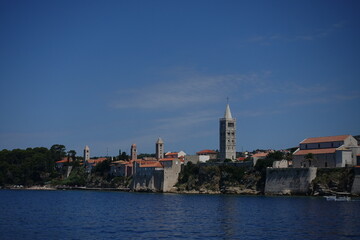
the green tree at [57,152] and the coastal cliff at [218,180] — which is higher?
the green tree at [57,152]

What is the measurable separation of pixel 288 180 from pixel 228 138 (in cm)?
2881

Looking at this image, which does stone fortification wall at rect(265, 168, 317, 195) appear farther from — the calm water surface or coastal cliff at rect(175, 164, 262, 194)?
the calm water surface

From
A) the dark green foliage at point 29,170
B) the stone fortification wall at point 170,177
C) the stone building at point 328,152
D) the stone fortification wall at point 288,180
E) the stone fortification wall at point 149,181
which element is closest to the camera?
the stone building at point 328,152

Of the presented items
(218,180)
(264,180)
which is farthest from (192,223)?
(218,180)

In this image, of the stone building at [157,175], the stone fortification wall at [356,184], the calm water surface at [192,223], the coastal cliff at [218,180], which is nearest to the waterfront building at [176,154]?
the stone building at [157,175]

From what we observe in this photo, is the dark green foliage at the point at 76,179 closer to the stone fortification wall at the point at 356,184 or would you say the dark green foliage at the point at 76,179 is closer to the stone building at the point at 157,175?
the stone building at the point at 157,175

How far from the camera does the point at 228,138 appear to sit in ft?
333

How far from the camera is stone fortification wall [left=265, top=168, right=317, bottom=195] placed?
7144 centimetres

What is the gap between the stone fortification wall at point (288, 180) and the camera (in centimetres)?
7144

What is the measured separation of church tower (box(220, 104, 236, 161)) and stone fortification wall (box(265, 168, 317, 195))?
24.2m

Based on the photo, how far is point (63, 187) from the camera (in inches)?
4719

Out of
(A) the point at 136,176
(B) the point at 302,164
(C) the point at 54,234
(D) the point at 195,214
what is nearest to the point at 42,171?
(A) the point at 136,176

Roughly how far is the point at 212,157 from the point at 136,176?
24527 mm

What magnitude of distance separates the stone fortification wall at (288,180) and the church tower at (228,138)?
79.3 ft
